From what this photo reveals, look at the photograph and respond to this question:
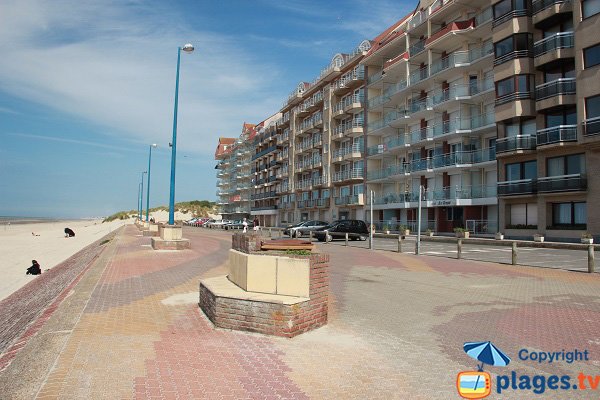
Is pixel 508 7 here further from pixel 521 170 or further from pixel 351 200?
pixel 351 200

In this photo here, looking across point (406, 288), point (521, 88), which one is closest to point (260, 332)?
point (406, 288)

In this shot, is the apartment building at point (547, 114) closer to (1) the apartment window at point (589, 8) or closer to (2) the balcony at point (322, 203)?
(1) the apartment window at point (589, 8)

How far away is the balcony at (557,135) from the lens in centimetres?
2869

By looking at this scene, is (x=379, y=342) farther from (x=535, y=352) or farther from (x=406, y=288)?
(x=406, y=288)

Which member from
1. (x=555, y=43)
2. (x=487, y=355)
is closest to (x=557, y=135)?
(x=555, y=43)

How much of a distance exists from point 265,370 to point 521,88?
32842 mm

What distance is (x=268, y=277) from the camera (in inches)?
256

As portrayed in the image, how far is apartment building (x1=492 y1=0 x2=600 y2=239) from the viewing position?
27.9 m

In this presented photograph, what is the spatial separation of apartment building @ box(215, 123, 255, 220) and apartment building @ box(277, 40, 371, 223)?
2666 cm

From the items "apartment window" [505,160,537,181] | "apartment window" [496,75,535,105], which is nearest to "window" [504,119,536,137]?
"apartment window" [496,75,535,105]

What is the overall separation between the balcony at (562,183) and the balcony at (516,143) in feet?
8.52

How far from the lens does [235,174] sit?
356ft

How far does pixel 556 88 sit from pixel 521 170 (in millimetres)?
6106

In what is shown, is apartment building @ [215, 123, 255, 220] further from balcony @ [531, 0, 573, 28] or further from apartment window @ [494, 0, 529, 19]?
balcony @ [531, 0, 573, 28]
